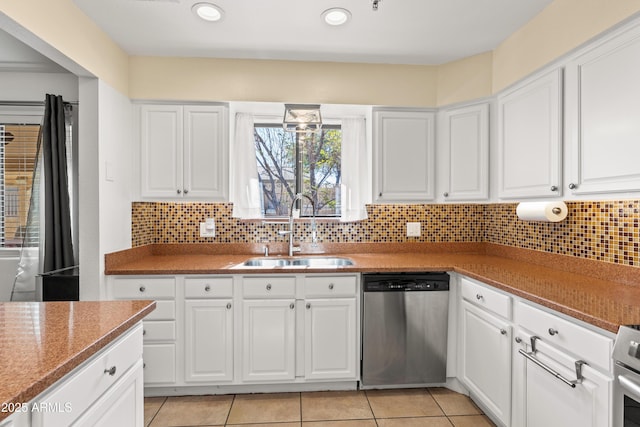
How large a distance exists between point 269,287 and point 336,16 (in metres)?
1.77

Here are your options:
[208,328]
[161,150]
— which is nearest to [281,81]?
[161,150]

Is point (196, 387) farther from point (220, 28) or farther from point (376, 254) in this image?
point (220, 28)

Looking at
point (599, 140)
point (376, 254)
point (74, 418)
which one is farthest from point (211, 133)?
point (599, 140)

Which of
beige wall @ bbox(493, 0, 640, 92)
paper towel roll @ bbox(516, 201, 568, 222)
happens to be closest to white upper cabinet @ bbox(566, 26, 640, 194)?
beige wall @ bbox(493, 0, 640, 92)

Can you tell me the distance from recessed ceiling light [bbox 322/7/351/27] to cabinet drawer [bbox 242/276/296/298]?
167cm

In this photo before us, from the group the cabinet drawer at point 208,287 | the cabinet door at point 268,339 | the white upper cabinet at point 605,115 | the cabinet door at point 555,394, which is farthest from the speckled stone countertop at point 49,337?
the white upper cabinet at point 605,115

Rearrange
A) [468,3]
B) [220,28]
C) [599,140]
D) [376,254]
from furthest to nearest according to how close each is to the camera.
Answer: [376,254] → [220,28] → [468,3] → [599,140]

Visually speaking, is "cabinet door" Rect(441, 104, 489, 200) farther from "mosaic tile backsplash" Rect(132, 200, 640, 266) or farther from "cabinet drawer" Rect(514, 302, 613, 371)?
"cabinet drawer" Rect(514, 302, 613, 371)

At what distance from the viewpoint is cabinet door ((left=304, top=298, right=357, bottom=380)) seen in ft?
7.78

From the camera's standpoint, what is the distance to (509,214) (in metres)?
2.79

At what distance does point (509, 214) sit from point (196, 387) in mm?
2683

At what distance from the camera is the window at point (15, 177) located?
9.11 feet

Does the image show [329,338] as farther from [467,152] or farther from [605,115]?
[605,115]

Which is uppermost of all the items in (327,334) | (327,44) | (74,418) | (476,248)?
(327,44)
